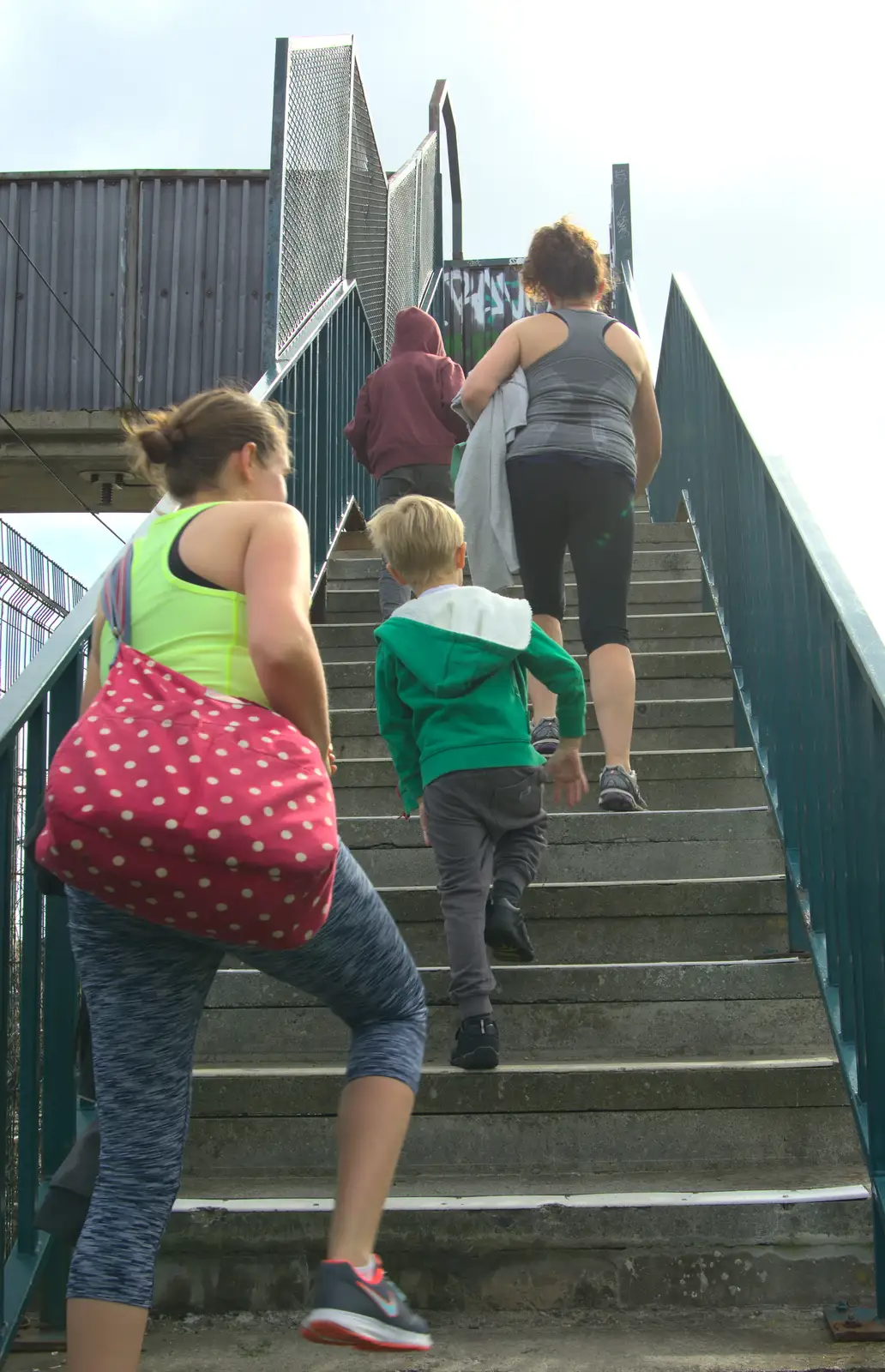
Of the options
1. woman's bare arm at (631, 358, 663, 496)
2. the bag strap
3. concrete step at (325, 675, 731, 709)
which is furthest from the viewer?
concrete step at (325, 675, 731, 709)

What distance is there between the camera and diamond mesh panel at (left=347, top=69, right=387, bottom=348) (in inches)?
321

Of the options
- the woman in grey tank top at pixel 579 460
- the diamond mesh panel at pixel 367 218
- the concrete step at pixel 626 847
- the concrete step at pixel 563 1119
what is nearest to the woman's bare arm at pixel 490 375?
the woman in grey tank top at pixel 579 460

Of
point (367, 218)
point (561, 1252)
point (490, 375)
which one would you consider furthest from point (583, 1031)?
point (367, 218)

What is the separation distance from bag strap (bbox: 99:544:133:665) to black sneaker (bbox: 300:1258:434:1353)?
2.82 feet

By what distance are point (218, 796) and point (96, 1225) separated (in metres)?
0.57

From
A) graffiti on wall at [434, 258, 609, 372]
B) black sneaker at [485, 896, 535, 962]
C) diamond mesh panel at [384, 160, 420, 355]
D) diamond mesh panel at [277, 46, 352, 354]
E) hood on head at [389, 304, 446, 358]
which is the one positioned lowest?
black sneaker at [485, 896, 535, 962]

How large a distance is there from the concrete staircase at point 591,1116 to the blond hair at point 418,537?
0.81m

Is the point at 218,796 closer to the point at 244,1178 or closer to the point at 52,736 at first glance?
the point at 52,736

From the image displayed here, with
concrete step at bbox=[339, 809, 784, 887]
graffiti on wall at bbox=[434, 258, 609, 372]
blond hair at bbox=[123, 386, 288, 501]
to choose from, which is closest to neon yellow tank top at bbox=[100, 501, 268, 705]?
blond hair at bbox=[123, 386, 288, 501]

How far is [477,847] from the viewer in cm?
302

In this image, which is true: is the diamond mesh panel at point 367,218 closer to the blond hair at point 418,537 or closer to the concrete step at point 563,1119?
the blond hair at point 418,537

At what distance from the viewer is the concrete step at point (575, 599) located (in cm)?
556

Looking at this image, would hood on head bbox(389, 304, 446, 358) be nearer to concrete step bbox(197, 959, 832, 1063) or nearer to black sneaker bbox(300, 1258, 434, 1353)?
concrete step bbox(197, 959, 832, 1063)

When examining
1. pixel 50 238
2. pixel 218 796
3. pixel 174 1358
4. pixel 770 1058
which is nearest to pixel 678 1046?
pixel 770 1058
